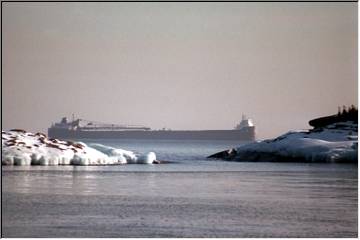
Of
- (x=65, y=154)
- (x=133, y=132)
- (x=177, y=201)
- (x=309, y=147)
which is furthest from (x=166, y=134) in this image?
(x=309, y=147)

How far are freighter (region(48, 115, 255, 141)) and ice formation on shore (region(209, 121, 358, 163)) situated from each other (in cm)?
381

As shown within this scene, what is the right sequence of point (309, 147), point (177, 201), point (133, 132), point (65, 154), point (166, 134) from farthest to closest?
point (309, 147) → point (65, 154) → point (166, 134) → point (133, 132) → point (177, 201)

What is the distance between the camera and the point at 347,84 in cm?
1000

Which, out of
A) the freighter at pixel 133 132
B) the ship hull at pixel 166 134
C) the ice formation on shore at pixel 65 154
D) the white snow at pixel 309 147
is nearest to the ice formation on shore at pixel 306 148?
the white snow at pixel 309 147

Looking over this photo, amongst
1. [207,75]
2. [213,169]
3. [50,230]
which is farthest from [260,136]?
[213,169]

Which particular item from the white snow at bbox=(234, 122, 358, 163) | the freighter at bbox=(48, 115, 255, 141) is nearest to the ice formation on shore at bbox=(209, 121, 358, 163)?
the white snow at bbox=(234, 122, 358, 163)

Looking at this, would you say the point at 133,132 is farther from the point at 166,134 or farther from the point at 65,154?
the point at 65,154

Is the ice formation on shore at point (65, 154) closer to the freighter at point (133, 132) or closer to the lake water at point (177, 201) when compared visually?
the lake water at point (177, 201)

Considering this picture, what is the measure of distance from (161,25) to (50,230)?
2598mm

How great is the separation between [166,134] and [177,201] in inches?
37.7

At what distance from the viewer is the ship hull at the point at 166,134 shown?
10773 millimetres

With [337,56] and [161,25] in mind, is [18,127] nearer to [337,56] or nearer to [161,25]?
[161,25]

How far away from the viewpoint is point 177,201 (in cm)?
1078

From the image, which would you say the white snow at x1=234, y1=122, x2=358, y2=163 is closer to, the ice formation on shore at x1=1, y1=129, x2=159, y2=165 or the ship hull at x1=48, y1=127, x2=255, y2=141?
the ice formation on shore at x1=1, y1=129, x2=159, y2=165
